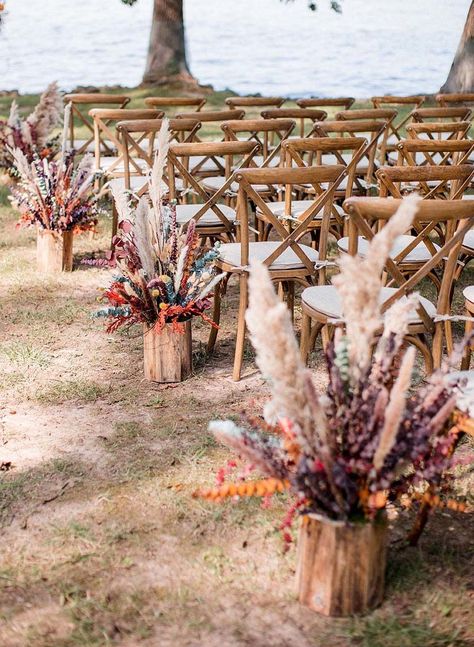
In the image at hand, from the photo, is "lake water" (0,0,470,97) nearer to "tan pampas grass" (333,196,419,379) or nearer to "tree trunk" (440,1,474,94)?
"tree trunk" (440,1,474,94)

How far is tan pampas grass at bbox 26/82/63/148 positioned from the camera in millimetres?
7363

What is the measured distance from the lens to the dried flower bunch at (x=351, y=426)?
7.23ft

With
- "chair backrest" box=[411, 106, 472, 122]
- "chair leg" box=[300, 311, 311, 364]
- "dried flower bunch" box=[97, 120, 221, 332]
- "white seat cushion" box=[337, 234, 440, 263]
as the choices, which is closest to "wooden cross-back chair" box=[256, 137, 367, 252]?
"white seat cushion" box=[337, 234, 440, 263]

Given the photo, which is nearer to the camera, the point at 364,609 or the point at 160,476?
the point at 364,609

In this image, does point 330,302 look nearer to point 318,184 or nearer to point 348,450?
point 318,184

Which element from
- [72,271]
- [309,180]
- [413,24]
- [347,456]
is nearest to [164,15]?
[72,271]

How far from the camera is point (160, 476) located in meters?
3.42

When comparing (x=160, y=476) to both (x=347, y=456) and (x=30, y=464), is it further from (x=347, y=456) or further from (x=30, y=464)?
(x=347, y=456)

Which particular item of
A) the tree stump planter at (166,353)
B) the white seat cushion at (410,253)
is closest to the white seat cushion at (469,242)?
the white seat cushion at (410,253)

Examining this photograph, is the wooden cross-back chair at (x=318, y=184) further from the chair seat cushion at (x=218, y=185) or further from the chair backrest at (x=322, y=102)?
the chair backrest at (x=322, y=102)

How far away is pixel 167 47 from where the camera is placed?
1457 centimetres

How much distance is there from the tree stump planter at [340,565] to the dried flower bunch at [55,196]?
3967 mm

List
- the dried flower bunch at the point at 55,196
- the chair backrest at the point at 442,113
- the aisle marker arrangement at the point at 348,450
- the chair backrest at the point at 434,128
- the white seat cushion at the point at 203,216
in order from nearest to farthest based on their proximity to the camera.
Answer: the aisle marker arrangement at the point at 348,450, the white seat cushion at the point at 203,216, the chair backrest at the point at 434,128, the dried flower bunch at the point at 55,196, the chair backrest at the point at 442,113

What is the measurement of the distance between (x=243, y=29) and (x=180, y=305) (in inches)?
998
